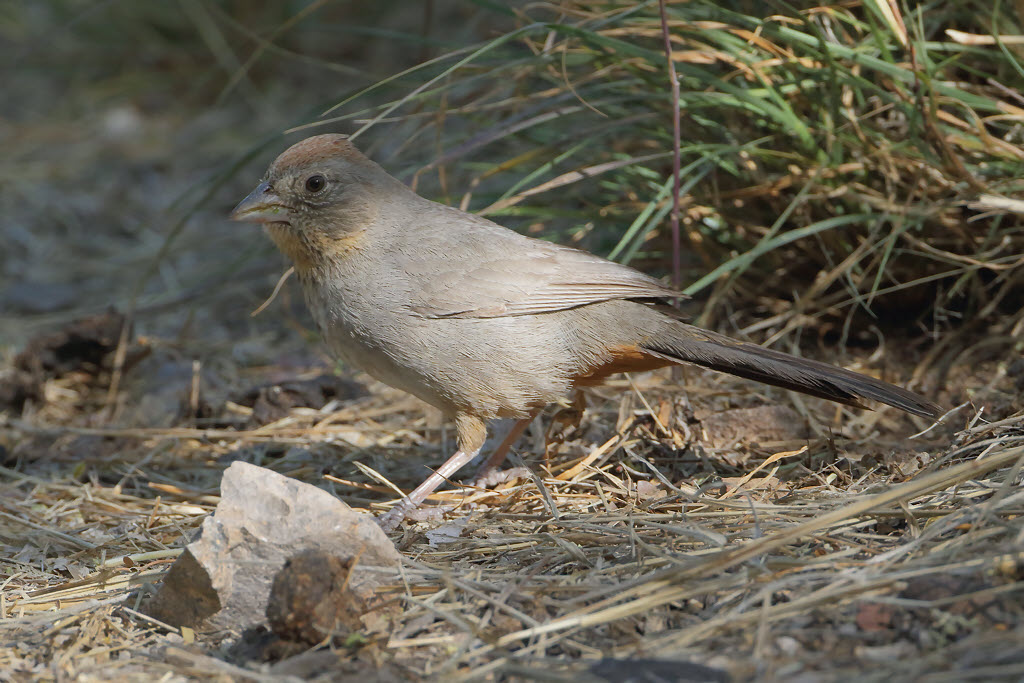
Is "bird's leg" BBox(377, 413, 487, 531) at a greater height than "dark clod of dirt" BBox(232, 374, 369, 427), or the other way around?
"bird's leg" BBox(377, 413, 487, 531)

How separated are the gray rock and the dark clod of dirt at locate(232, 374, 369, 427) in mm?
1733

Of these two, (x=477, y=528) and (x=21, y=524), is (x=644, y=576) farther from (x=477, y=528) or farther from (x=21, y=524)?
(x=21, y=524)

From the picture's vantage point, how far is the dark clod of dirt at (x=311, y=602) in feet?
7.70

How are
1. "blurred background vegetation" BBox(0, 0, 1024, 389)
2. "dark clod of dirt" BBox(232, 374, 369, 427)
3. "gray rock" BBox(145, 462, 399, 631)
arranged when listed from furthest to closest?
"dark clod of dirt" BBox(232, 374, 369, 427), "blurred background vegetation" BBox(0, 0, 1024, 389), "gray rock" BBox(145, 462, 399, 631)

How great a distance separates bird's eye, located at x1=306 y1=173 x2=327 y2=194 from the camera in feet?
12.0

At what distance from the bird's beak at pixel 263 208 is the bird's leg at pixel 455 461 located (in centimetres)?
103

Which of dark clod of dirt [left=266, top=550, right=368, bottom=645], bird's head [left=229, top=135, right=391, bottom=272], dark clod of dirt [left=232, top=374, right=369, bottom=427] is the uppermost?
bird's head [left=229, top=135, right=391, bottom=272]

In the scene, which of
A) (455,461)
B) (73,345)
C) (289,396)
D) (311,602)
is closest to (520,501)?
(455,461)

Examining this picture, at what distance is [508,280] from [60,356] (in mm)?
2627

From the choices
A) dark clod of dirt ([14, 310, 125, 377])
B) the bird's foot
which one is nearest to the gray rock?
the bird's foot

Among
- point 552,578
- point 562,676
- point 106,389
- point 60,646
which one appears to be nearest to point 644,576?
point 552,578

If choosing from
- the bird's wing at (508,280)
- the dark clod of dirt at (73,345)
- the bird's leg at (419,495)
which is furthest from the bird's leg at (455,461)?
the dark clod of dirt at (73,345)

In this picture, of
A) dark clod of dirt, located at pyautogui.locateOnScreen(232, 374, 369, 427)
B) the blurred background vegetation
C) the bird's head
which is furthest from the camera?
dark clod of dirt, located at pyautogui.locateOnScreen(232, 374, 369, 427)

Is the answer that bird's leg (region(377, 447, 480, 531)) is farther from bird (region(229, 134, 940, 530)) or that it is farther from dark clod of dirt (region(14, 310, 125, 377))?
dark clod of dirt (region(14, 310, 125, 377))
